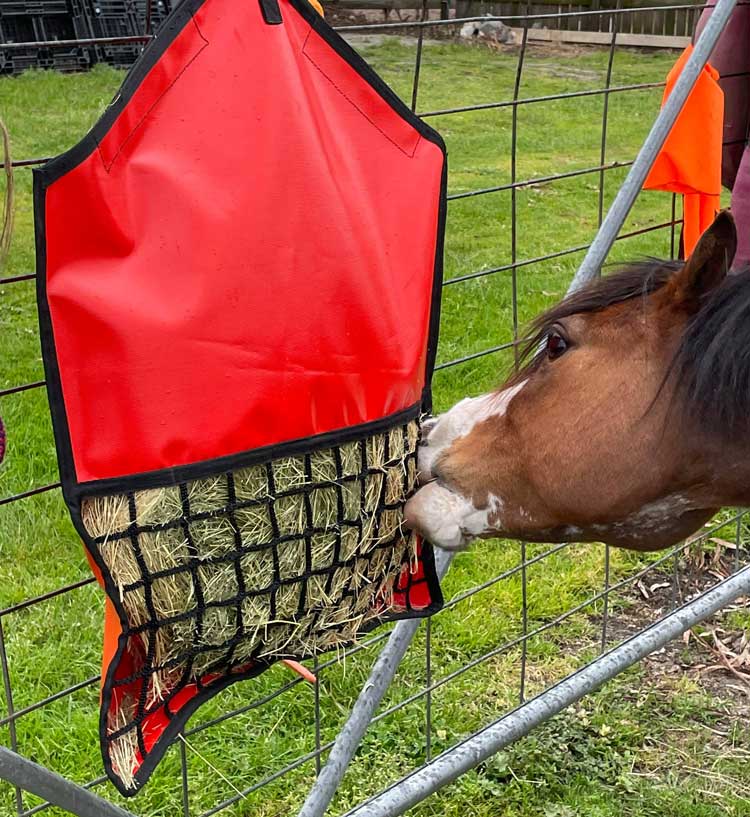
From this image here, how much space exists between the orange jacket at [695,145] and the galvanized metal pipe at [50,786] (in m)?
1.56

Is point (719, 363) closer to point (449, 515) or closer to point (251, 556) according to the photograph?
point (449, 515)

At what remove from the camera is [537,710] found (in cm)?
237

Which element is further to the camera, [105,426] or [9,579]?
[9,579]

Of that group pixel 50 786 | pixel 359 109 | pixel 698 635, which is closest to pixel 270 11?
pixel 359 109

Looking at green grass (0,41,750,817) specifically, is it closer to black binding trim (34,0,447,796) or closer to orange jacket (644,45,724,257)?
black binding trim (34,0,447,796)

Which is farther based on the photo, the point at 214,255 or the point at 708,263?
the point at 708,263

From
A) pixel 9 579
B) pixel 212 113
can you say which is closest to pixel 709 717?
pixel 9 579

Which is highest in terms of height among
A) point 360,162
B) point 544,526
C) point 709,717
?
point 360,162

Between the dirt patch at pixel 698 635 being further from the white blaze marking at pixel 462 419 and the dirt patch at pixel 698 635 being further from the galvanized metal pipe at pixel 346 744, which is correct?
the white blaze marking at pixel 462 419

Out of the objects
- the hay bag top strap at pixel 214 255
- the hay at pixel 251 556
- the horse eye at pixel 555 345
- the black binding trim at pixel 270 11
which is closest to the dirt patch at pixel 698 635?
the horse eye at pixel 555 345

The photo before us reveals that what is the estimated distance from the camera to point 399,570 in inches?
64.4

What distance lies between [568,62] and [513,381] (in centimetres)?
1096

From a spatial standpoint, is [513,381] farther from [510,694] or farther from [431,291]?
[510,694]

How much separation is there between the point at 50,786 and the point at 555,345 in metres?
1.03
